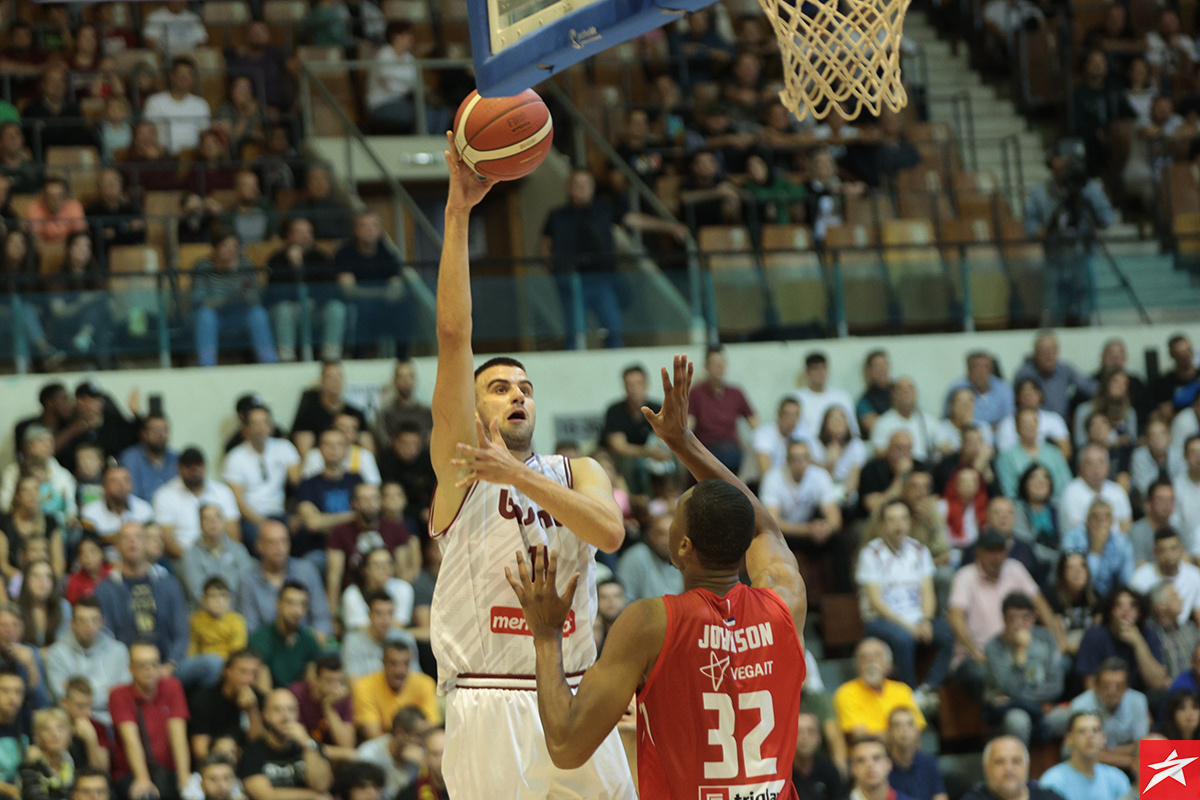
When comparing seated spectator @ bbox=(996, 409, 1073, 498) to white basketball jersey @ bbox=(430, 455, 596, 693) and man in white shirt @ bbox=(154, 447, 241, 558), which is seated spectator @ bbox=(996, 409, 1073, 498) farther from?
white basketball jersey @ bbox=(430, 455, 596, 693)

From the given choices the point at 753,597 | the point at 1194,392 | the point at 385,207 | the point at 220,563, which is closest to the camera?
the point at 753,597

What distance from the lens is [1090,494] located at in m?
11.7

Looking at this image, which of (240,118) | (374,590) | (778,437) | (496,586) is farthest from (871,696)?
(240,118)

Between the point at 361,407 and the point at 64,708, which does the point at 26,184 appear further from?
the point at 64,708

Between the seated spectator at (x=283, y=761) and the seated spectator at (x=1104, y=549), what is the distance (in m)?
5.46

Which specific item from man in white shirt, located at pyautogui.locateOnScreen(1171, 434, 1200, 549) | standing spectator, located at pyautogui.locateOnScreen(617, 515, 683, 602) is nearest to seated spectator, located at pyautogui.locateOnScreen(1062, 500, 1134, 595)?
man in white shirt, located at pyautogui.locateOnScreen(1171, 434, 1200, 549)

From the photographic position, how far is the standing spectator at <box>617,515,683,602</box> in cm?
1035

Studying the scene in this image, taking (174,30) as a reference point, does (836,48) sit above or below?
below

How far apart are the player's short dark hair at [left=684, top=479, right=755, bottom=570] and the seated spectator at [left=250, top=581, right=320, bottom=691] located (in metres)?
5.74

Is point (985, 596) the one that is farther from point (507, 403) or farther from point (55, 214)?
point (55, 214)

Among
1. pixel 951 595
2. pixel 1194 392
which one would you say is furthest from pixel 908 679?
pixel 1194 392

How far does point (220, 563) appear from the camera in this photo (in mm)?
10148

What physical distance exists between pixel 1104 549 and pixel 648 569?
3.36 meters

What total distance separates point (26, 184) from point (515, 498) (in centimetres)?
909
